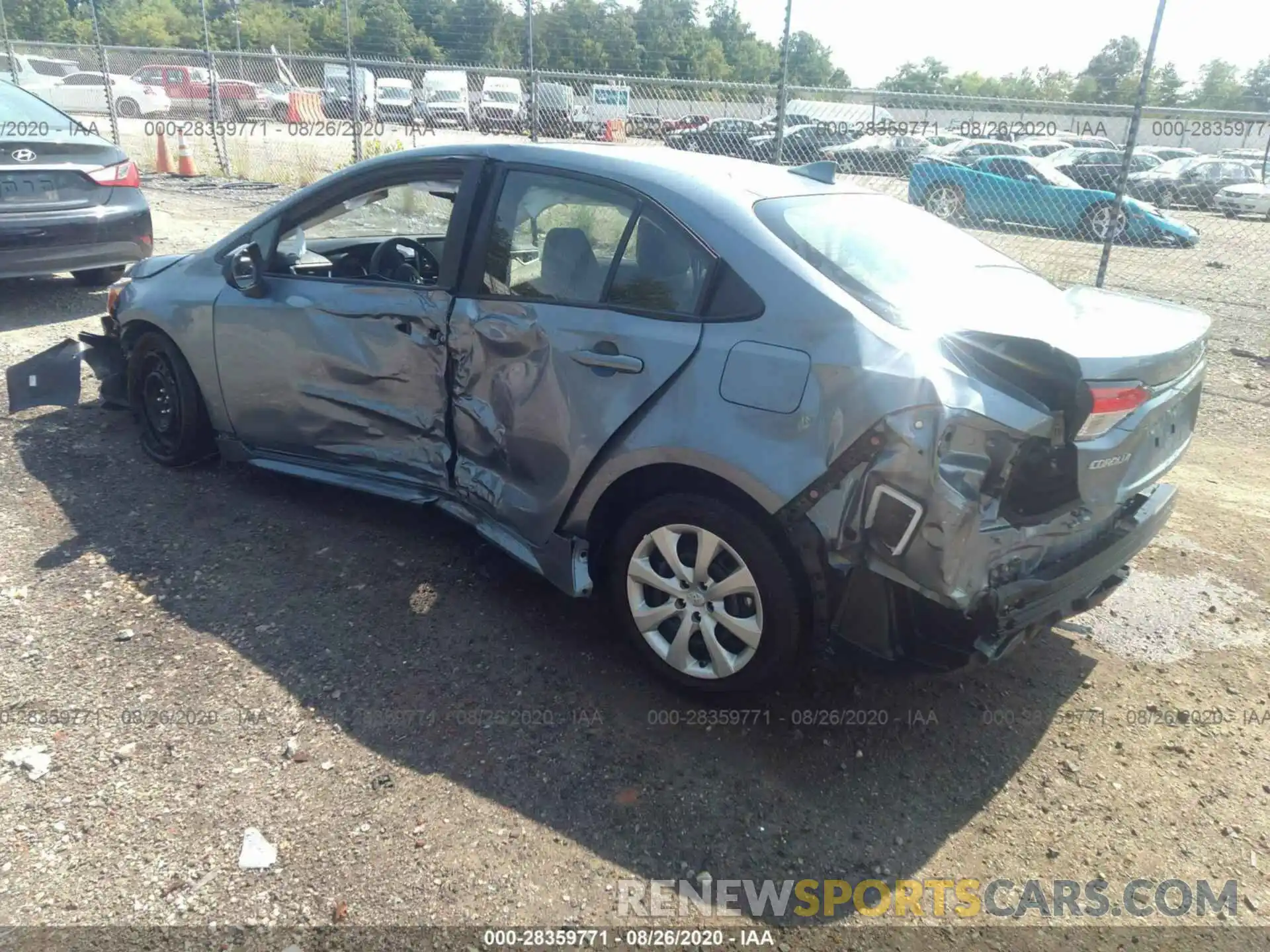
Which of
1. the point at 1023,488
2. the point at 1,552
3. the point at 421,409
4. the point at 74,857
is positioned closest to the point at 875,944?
the point at 1023,488

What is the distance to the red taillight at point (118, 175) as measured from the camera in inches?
284

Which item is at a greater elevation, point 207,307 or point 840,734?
point 207,307

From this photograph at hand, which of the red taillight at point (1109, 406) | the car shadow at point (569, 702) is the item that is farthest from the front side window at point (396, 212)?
the red taillight at point (1109, 406)

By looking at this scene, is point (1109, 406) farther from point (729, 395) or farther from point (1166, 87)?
point (1166, 87)

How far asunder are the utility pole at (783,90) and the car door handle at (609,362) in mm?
5528

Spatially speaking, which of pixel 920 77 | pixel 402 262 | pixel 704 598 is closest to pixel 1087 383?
pixel 704 598

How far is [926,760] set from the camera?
292 cm

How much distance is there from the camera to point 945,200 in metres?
13.4

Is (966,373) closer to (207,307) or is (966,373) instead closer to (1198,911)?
(1198,911)

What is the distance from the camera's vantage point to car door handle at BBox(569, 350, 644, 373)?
2986 mm

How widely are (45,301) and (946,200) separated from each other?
1136cm

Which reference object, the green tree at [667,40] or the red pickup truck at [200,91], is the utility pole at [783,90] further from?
the red pickup truck at [200,91]

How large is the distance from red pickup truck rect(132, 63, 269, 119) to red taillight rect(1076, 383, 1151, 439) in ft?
52.3

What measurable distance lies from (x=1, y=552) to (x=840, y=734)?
3453 mm
